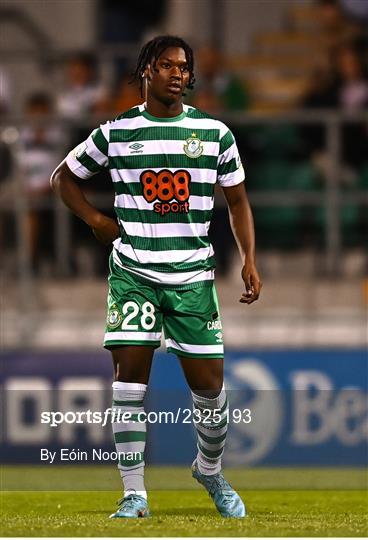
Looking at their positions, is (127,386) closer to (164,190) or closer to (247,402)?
(164,190)

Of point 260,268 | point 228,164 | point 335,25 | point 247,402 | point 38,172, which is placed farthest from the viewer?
point 335,25

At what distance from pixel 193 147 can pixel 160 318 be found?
0.74 metres

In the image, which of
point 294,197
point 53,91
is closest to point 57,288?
point 294,197

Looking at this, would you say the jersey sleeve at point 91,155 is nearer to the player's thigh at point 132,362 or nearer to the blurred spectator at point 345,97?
the player's thigh at point 132,362

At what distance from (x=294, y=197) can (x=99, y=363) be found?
2.04 meters

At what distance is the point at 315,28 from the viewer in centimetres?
1620

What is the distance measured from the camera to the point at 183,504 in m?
8.45

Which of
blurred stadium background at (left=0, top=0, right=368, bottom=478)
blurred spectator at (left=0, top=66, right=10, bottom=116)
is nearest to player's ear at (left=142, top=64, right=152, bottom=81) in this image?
blurred stadium background at (left=0, top=0, right=368, bottom=478)

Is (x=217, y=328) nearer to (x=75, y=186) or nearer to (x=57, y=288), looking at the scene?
(x=75, y=186)

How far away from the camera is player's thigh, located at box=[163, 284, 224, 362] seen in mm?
7059

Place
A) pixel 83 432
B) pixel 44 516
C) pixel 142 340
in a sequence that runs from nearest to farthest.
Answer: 1. pixel 142 340
2. pixel 44 516
3. pixel 83 432

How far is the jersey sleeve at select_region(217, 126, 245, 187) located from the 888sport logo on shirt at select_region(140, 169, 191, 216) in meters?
0.22

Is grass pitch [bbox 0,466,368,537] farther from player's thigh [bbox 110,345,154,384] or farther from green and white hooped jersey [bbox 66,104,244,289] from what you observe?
green and white hooped jersey [bbox 66,104,244,289]

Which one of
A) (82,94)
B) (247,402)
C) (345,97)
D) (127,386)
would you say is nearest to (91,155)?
(127,386)
